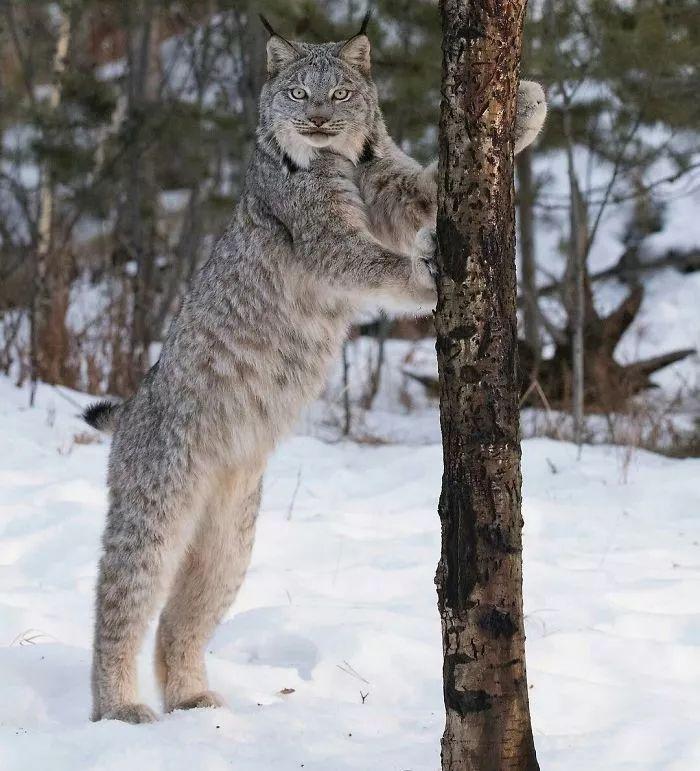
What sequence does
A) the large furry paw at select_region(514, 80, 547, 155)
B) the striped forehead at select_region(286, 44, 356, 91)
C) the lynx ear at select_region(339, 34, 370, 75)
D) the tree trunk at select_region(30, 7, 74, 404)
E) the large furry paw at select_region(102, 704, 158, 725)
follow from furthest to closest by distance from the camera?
the tree trunk at select_region(30, 7, 74, 404), the lynx ear at select_region(339, 34, 370, 75), the striped forehead at select_region(286, 44, 356, 91), the large furry paw at select_region(102, 704, 158, 725), the large furry paw at select_region(514, 80, 547, 155)

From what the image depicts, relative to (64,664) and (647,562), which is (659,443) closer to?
(647,562)

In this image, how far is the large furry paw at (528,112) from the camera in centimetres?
309

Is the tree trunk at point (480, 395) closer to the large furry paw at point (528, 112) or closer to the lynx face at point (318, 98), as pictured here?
the large furry paw at point (528, 112)

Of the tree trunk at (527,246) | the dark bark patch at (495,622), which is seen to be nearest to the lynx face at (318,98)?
the dark bark patch at (495,622)

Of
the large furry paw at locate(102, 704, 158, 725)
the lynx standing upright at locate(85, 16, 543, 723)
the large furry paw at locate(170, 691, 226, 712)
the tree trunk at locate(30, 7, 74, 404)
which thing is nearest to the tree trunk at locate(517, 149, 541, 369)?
the tree trunk at locate(30, 7, 74, 404)

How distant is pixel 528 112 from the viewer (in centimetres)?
309

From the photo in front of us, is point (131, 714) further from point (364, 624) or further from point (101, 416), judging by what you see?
point (101, 416)

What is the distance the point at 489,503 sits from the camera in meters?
2.34

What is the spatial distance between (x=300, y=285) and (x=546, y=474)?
3281 mm

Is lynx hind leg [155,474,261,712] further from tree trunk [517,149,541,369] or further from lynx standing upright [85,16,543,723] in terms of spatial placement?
tree trunk [517,149,541,369]

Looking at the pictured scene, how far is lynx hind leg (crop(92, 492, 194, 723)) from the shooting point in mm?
3449

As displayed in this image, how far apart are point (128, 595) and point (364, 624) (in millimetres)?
930

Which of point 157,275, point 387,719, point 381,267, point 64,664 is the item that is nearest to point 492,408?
point 381,267

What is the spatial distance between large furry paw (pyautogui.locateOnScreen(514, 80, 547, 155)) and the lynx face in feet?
2.47
